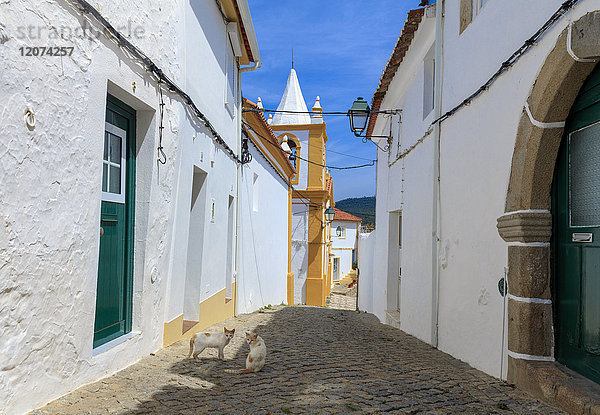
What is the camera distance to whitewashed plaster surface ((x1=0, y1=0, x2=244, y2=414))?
2666 millimetres

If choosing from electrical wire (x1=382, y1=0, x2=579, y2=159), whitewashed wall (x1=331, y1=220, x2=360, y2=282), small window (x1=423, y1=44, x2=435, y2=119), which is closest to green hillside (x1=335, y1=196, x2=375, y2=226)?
whitewashed wall (x1=331, y1=220, x2=360, y2=282)

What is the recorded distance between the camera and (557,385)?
325 centimetres

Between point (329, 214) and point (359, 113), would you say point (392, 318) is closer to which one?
point (359, 113)

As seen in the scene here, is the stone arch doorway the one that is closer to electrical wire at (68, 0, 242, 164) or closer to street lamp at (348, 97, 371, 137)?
electrical wire at (68, 0, 242, 164)

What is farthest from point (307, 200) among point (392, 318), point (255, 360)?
point (255, 360)

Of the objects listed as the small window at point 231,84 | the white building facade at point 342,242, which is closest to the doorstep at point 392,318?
the small window at point 231,84

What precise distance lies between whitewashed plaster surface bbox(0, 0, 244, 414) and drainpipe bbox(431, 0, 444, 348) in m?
3.21

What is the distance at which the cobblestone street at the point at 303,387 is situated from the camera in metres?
3.30

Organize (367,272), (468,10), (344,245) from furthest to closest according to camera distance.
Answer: (344,245), (367,272), (468,10)

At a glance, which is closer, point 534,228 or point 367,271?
point 534,228

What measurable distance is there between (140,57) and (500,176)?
3.17 metres

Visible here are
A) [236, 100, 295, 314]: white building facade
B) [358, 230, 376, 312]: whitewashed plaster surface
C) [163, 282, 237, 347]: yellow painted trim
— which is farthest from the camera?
[358, 230, 376, 312]: whitewashed plaster surface

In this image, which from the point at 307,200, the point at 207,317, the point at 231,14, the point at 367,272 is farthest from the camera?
the point at 307,200

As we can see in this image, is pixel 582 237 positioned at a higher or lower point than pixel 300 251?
higher
